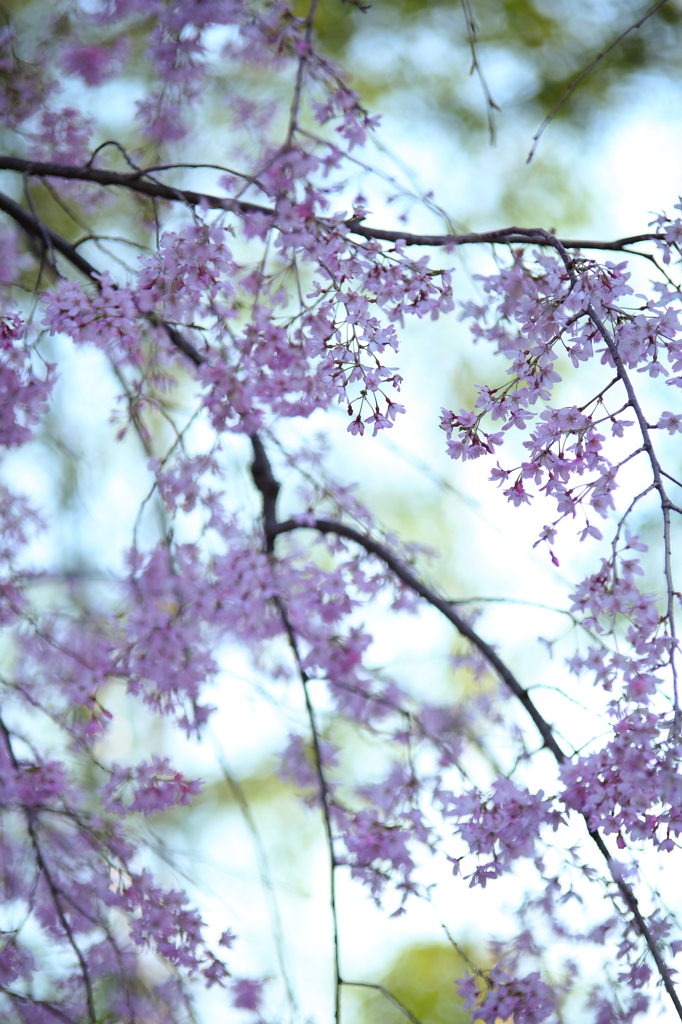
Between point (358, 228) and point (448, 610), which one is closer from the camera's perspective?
point (358, 228)

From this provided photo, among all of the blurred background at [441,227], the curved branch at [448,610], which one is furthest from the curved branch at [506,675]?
the blurred background at [441,227]

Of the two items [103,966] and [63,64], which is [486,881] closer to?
[103,966]

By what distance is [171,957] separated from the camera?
1455mm

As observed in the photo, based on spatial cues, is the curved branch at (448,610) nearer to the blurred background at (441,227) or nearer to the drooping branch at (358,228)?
the drooping branch at (358,228)

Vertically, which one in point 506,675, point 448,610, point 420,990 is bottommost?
point 506,675

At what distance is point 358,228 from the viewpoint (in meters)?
1.25

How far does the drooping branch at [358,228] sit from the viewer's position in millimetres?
1166

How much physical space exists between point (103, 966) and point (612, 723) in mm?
1407

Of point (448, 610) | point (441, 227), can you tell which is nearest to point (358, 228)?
point (448, 610)

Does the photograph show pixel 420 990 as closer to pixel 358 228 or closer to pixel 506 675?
pixel 506 675

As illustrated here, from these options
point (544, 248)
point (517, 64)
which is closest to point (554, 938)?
point (544, 248)

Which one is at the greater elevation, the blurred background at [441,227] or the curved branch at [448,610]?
the blurred background at [441,227]

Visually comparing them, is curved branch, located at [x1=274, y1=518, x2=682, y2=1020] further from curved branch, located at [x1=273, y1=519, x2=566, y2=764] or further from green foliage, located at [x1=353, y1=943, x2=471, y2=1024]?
green foliage, located at [x1=353, y1=943, x2=471, y2=1024]

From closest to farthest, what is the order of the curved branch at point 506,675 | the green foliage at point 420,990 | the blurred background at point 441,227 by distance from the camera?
the curved branch at point 506,675, the blurred background at point 441,227, the green foliage at point 420,990
